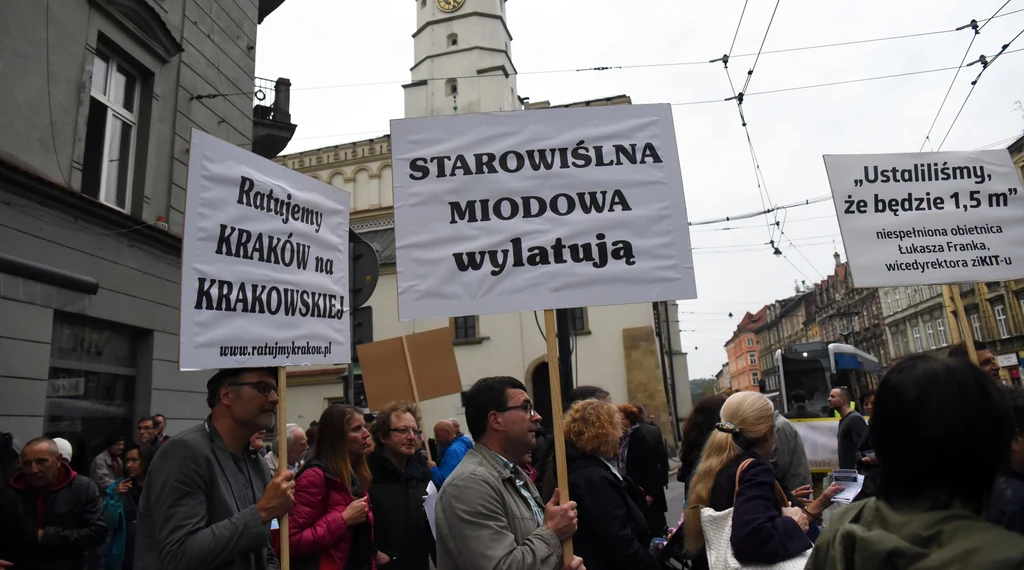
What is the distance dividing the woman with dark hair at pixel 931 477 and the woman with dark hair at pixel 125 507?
5.71m

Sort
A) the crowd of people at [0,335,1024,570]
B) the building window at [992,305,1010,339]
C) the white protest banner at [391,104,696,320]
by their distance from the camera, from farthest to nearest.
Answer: the building window at [992,305,1010,339], the white protest banner at [391,104,696,320], the crowd of people at [0,335,1024,570]

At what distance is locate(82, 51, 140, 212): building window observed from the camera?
28.2 feet

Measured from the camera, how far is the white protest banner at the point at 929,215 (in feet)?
16.1

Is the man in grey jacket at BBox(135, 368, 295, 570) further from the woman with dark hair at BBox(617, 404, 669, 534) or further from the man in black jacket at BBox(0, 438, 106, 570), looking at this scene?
the woman with dark hair at BBox(617, 404, 669, 534)

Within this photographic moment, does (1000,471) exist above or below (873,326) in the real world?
below

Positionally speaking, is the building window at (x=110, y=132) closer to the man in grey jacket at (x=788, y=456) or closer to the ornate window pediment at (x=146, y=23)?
the ornate window pediment at (x=146, y=23)

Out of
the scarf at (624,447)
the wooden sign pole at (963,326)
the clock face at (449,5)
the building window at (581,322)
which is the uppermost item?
the clock face at (449,5)

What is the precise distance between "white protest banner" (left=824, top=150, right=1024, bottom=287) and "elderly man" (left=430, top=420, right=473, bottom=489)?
3.48m

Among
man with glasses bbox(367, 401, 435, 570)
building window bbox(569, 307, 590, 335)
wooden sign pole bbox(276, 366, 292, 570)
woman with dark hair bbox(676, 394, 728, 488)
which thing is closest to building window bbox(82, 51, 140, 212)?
man with glasses bbox(367, 401, 435, 570)

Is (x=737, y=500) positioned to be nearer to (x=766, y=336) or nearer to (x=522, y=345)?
(x=522, y=345)

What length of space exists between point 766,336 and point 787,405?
91.4 metres

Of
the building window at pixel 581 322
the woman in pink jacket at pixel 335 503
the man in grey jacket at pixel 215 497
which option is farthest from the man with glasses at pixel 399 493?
the building window at pixel 581 322

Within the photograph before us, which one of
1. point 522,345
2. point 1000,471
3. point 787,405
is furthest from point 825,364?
point 1000,471

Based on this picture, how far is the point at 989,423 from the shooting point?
4.50 feet
